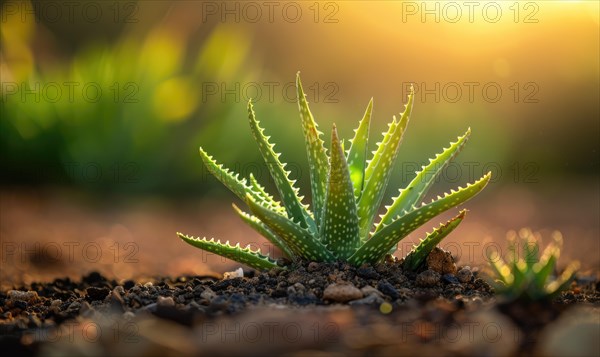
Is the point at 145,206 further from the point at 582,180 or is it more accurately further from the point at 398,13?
the point at 398,13

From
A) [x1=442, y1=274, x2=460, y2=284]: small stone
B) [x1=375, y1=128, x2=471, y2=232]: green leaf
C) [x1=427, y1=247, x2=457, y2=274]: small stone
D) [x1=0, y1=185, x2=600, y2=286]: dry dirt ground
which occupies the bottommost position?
[x1=0, y1=185, x2=600, y2=286]: dry dirt ground

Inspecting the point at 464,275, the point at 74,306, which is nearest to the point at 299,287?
the point at 464,275

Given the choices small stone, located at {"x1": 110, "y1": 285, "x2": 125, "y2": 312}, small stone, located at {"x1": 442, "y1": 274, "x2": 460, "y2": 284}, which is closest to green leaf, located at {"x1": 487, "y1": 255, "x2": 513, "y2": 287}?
small stone, located at {"x1": 442, "y1": 274, "x2": 460, "y2": 284}

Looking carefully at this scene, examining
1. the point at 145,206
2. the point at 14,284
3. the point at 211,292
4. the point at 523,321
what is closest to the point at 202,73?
the point at 145,206

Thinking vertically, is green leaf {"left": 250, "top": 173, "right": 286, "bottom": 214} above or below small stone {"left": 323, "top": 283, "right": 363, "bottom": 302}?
above

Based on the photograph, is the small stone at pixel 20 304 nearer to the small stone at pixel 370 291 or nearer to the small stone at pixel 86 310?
the small stone at pixel 86 310

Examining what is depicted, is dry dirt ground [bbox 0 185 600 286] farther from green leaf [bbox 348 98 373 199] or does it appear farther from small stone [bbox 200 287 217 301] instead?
small stone [bbox 200 287 217 301]

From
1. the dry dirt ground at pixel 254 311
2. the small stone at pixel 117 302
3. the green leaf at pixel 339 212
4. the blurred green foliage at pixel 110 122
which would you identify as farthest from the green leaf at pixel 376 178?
the blurred green foliage at pixel 110 122

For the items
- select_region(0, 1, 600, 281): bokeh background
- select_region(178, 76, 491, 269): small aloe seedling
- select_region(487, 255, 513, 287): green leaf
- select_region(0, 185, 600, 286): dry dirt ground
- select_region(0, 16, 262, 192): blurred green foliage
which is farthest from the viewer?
select_region(0, 16, 262, 192): blurred green foliage

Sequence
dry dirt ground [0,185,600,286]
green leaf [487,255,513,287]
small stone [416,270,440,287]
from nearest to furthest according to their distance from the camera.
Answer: green leaf [487,255,513,287], small stone [416,270,440,287], dry dirt ground [0,185,600,286]
